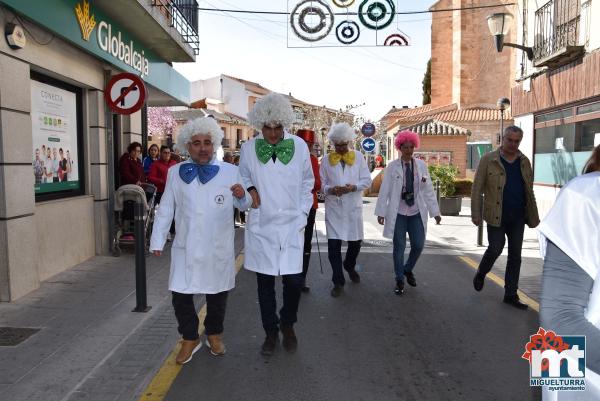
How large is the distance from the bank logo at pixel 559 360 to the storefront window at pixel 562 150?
403 inches

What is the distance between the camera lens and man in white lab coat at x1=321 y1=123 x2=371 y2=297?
20.7 ft

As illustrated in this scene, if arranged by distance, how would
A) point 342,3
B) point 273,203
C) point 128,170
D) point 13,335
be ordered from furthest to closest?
point 342,3
point 128,170
point 13,335
point 273,203

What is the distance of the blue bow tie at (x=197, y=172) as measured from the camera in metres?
4.02

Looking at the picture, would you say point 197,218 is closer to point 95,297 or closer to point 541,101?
point 95,297

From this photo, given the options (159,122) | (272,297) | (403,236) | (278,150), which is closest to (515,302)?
(403,236)

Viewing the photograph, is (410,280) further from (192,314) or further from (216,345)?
(192,314)

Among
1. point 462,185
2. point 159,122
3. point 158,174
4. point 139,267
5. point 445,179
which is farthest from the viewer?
point 159,122

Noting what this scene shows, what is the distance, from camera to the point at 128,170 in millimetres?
9258

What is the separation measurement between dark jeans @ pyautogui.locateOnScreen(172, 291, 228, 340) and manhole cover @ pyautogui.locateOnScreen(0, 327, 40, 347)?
1479 millimetres

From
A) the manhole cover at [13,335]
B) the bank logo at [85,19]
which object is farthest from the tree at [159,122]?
the manhole cover at [13,335]

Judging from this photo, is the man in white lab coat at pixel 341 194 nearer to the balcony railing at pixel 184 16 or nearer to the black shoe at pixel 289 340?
the black shoe at pixel 289 340

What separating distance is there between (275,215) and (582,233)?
2.97 metres

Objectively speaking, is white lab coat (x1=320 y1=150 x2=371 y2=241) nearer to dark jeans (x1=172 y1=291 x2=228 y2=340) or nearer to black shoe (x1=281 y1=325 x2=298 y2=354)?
black shoe (x1=281 y1=325 x2=298 y2=354)

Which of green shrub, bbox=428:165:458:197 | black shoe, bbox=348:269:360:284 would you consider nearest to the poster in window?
black shoe, bbox=348:269:360:284
